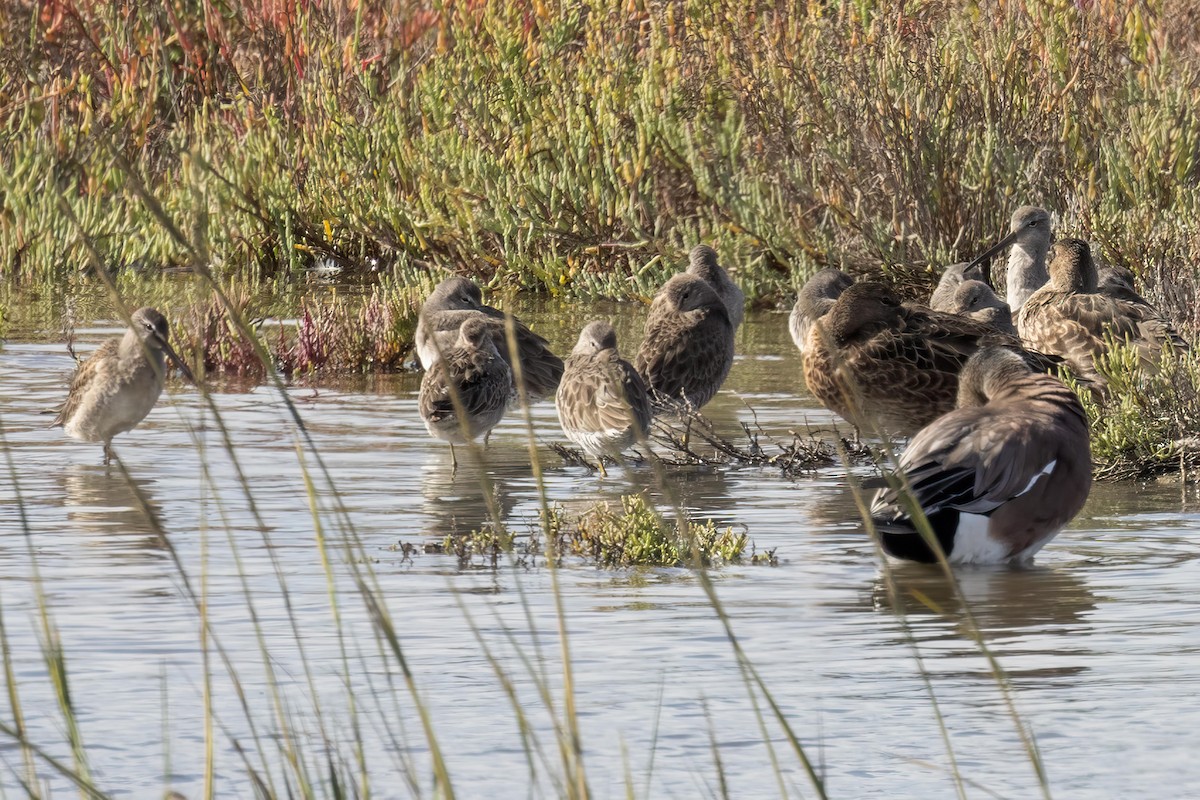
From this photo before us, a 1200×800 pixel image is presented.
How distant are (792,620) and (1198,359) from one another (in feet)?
12.0

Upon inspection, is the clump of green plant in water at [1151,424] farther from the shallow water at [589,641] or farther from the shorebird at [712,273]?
the shorebird at [712,273]

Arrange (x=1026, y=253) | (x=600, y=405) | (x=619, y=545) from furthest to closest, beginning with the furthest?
(x=1026, y=253), (x=600, y=405), (x=619, y=545)

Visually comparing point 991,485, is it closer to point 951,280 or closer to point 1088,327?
point 1088,327

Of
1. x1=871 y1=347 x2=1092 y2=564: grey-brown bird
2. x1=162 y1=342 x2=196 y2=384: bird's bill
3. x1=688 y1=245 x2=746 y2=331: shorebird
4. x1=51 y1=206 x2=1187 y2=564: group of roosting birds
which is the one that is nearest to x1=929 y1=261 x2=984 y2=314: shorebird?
x1=51 y1=206 x2=1187 y2=564: group of roosting birds

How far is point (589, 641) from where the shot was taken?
19.0ft

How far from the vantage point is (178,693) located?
16.9 ft

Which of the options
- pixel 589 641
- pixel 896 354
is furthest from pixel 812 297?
pixel 589 641

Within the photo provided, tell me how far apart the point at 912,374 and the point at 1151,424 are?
1.15m

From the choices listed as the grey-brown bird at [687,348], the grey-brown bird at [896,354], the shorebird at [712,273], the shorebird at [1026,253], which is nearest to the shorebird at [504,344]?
the grey-brown bird at [687,348]

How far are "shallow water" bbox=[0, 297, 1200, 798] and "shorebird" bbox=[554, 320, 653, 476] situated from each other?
22 centimetres

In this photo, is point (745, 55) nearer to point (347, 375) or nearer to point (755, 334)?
point (755, 334)

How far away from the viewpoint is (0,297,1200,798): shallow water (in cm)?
454

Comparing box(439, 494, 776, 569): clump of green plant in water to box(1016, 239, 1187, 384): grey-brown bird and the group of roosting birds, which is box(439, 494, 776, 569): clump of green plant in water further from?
box(1016, 239, 1187, 384): grey-brown bird

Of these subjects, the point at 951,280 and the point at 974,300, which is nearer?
the point at 974,300
